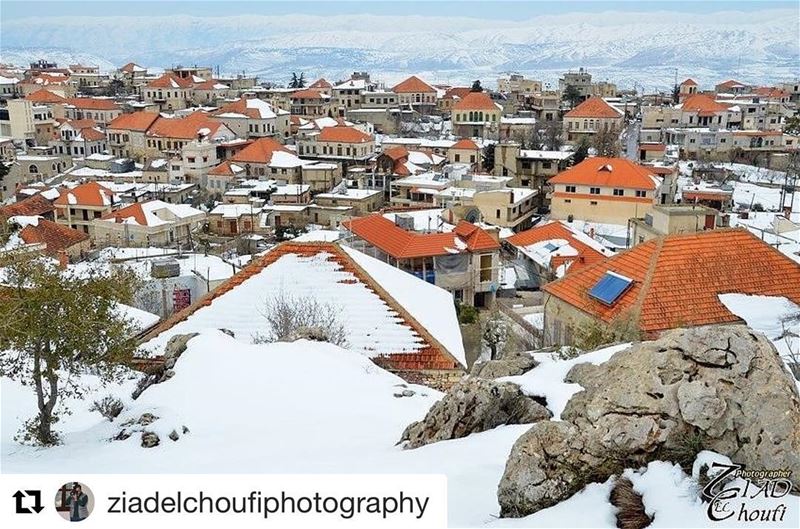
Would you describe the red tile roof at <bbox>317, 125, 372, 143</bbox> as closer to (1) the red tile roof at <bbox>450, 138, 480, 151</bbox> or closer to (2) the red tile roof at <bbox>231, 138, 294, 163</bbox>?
(2) the red tile roof at <bbox>231, 138, 294, 163</bbox>

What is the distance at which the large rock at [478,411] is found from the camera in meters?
8.44

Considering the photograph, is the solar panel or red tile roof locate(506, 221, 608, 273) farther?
red tile roof locate(506, 221, 608, 273)

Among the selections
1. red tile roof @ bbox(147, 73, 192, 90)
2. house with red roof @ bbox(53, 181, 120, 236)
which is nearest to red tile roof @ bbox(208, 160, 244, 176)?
house with red roof @ bbox(53, 181, 120, 236)

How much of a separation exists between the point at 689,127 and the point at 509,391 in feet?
215

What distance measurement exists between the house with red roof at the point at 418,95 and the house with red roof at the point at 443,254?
63041 millimetres

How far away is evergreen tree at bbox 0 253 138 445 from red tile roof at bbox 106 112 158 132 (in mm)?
61368

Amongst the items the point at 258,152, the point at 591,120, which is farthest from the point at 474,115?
the point at 258,152

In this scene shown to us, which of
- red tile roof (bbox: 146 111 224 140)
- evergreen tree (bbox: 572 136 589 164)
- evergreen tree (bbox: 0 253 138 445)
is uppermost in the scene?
evergreen tree (bbox: 0 253 138 445)

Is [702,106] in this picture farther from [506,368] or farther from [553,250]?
[506,368]

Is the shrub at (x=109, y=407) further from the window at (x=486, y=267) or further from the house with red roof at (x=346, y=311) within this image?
the window at (x=486, y=267)

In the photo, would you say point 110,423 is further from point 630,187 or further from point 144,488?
point 630,187

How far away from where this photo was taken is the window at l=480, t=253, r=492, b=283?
1096 inches

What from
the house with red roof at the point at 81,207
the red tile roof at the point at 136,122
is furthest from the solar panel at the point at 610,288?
the red tile roof at the point at 136,122

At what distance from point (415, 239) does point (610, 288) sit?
38.4ft
